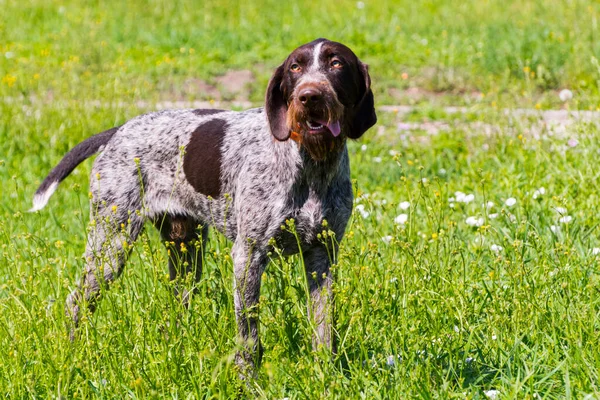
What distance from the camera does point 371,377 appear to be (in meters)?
3.35

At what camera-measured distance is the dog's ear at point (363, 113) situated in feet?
13.0

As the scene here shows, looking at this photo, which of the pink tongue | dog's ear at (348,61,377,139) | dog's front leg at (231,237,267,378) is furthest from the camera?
dog's ear at (348,61,377,139)

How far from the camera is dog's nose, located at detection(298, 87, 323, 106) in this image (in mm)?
3564

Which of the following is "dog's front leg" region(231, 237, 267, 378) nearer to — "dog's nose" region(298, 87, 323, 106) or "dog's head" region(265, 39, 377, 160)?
"dog's head" region(265, 39, 377, 160)

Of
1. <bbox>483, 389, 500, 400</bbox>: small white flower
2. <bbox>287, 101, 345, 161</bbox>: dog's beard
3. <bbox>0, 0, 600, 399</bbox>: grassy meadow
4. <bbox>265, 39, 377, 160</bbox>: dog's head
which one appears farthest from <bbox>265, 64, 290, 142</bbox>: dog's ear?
<bbox>483, 389, 500, 400</bbox>: small white flower

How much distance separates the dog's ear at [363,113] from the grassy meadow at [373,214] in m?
0.30

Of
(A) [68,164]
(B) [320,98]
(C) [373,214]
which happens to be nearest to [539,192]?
(C) [373,214]

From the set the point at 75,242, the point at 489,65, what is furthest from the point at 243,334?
the point at 489,65

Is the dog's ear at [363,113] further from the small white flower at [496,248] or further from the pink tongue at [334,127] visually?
the small white flower at [496,248]

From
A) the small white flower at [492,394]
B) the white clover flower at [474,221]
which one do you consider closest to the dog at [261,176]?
the small white flower at [492,394]

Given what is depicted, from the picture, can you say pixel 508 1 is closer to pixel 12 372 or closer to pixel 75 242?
pixel 75 242

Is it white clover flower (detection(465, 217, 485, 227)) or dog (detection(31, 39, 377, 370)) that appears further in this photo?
white clover flower (detection(465, 217, 485, 227))

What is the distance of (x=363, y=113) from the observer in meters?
3.99

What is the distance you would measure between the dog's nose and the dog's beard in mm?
38
